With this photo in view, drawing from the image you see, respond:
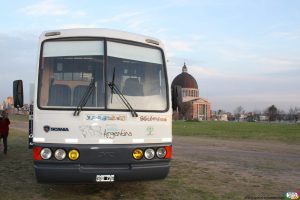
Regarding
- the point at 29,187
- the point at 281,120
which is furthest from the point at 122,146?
the point at 281,120

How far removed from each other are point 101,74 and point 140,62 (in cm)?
85

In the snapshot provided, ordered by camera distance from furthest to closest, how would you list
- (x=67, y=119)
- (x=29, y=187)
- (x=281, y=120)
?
(x=281, y=120), (x=29, y=187), (x=67, y=119)

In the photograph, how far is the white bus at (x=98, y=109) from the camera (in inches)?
272

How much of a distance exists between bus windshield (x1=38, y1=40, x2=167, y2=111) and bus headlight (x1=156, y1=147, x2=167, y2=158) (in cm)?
70

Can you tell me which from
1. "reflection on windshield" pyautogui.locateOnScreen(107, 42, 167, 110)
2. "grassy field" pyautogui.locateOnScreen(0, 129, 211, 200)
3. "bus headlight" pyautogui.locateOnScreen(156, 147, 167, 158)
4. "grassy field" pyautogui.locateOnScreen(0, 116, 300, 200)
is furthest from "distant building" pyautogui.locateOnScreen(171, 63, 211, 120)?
"bus headlight" pyautogui.locateOnScreen(156, 147, 167, 158)

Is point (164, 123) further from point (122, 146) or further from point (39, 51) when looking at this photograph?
point (39, 51)

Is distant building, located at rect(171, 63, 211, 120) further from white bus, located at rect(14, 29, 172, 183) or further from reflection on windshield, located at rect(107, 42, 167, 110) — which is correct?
white bus, located at rect(14, 29, 172, 183)

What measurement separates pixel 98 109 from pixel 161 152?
1.33 metres

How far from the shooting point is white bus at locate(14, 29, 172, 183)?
22.7 ft

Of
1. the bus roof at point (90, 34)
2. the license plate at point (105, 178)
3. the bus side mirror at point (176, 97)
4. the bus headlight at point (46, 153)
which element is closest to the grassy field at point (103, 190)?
the license plate at point (105, 178)

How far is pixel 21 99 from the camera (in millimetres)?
7570

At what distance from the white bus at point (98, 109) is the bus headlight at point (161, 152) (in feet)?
0.06

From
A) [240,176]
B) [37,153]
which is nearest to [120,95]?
[37,153]

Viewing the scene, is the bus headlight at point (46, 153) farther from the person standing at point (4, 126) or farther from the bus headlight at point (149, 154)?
the person standing at point (4, 126)
